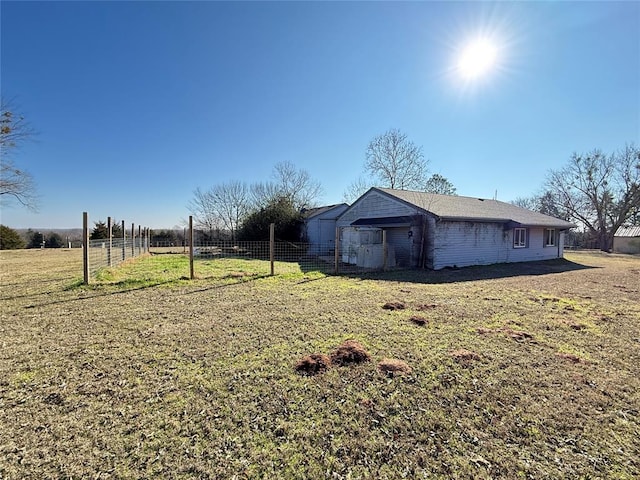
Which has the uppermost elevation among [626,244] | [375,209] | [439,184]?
[439,184]

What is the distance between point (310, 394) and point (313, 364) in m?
0.56

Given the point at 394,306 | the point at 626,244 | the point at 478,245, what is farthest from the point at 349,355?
the point at 626,244

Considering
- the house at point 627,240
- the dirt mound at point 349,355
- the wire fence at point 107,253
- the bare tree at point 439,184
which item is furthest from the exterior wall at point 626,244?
the wire fence at point 107,253

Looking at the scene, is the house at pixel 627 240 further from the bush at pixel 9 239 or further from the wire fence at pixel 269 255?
the bush at pixel 9 239

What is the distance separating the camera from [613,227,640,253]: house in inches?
1225

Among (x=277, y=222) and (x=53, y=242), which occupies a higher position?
(x=277, y=222)

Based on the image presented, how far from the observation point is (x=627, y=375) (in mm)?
3223

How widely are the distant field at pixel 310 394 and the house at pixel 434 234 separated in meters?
6.77

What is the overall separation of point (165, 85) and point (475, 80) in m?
11.5

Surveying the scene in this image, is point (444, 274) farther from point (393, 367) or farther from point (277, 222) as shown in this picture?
point (277, 222)

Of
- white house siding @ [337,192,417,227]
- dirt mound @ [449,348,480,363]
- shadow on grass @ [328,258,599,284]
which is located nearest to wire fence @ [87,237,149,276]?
shadow on grass @ [328,258,599,284]

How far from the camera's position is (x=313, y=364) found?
3311 mm

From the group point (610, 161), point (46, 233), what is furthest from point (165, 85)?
point (610, 161)

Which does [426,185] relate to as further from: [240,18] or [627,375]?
[627,375]
